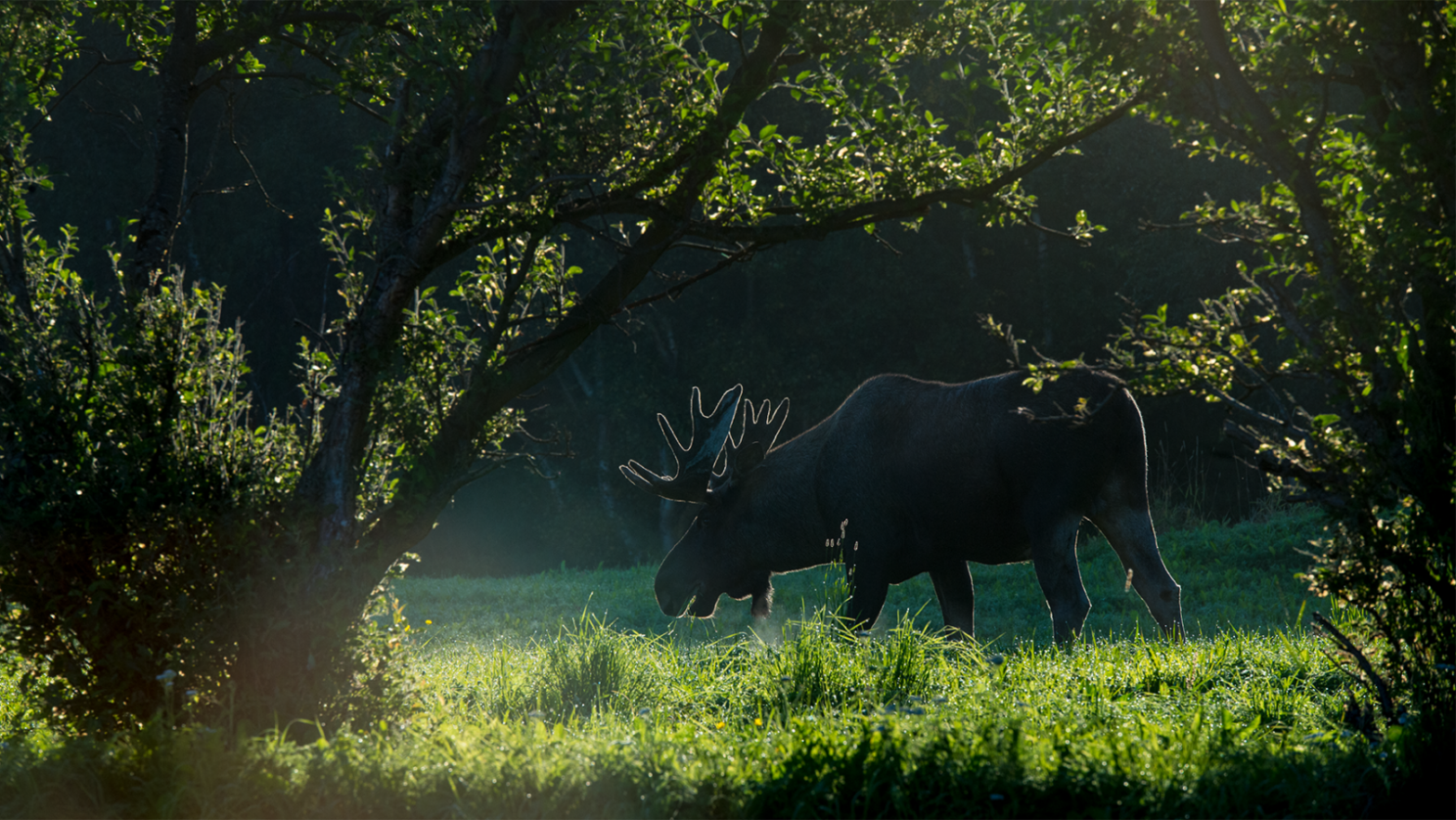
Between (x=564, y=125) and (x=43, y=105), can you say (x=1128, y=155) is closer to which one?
(x=564, y=125)

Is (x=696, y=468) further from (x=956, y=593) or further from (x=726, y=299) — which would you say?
(x=726, y=299)

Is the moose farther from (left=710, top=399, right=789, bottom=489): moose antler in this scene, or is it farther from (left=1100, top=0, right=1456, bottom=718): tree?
(left=1100, top=0, right=1456, bottom=718): tree

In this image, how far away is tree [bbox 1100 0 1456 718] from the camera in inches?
153

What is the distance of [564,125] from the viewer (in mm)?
5863

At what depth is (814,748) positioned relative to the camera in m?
4.01

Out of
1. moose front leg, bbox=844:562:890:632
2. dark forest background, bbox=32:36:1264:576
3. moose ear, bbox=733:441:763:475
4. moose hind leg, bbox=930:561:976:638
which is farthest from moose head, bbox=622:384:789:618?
dark forest background, bbox=32:36:1264:576

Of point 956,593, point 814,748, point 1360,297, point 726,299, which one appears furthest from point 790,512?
point 726,299

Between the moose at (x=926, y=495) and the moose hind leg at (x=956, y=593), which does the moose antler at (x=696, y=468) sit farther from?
the moose hind leg at (x=956, y=593)

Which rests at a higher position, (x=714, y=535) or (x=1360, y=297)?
(x=1360, y=297)

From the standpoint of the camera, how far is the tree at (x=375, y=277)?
4770 millimetres

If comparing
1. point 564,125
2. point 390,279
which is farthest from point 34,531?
point 564,125

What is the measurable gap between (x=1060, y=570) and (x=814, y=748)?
371 centimetres

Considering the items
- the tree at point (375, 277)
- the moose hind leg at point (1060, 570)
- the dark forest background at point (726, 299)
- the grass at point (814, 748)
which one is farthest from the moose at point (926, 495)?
the dark forest background at point (726, 299)

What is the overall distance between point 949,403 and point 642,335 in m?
15.6
